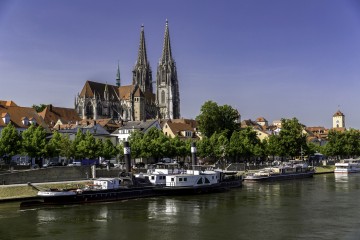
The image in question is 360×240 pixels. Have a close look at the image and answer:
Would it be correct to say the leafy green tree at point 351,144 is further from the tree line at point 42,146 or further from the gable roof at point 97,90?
the gable roof at point 97,90

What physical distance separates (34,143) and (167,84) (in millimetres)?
125462

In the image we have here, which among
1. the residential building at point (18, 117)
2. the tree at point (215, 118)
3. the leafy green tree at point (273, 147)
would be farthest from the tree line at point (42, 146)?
the leafy green tree at point (273, 147)

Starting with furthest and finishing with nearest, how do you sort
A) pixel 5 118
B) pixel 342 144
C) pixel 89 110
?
pixel 89 110 → pixel 342 144 → pixel 5 118

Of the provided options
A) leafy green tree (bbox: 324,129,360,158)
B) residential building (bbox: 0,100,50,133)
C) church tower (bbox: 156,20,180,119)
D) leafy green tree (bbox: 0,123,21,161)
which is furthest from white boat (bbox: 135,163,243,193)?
church tower (bbox: 156,20,180,119)

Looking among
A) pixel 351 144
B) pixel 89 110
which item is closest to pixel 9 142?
pixel 89 110

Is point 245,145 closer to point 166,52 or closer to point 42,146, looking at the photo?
point 42,146

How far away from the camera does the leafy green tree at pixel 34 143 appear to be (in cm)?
6166

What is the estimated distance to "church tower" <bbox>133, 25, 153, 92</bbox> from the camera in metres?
188

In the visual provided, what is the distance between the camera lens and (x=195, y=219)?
38.6 meters

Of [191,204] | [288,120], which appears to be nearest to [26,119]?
[191,204]

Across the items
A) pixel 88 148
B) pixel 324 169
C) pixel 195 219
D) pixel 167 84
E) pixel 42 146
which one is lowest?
pixel 195 219

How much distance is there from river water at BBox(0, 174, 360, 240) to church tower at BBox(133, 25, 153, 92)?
452 feet

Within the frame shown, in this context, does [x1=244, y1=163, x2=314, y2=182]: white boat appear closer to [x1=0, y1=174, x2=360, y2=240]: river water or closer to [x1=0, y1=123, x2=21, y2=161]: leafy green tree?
[x1=0, y1=174, x2=360, y2=240]: river water

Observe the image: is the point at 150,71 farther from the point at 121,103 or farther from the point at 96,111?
the point at 96,111
